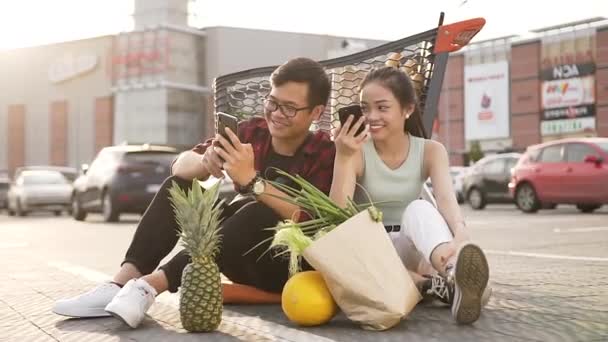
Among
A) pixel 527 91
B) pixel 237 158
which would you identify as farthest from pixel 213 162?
pixel 527 91

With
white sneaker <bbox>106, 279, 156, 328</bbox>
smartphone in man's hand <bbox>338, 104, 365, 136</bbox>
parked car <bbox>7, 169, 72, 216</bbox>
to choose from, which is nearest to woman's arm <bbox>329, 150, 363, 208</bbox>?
smartphone in man's hand <bbox>338, 104, 365, 136</bbox>

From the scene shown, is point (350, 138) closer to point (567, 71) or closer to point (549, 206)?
point (549, 206)

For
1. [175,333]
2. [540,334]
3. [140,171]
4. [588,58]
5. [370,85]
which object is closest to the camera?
[540,334]

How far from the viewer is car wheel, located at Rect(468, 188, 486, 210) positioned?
21.4 meters

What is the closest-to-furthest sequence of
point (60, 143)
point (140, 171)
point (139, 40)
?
point (140, 171) → point (139, 40) → point (60, 143)

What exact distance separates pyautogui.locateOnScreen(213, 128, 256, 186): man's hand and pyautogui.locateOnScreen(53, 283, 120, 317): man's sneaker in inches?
31.1

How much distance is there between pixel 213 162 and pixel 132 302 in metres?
0.69

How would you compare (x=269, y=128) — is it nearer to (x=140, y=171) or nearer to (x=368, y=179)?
(x=368, y=179)

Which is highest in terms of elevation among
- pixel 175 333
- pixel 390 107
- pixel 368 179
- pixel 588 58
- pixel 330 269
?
pixel 588 58

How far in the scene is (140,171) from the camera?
653 inches

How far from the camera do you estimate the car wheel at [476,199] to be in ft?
70.2

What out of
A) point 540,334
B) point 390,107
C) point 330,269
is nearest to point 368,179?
point 390,107

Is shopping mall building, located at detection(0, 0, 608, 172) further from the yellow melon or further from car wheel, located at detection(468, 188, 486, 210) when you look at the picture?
the yellow melon

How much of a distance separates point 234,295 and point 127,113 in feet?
221
